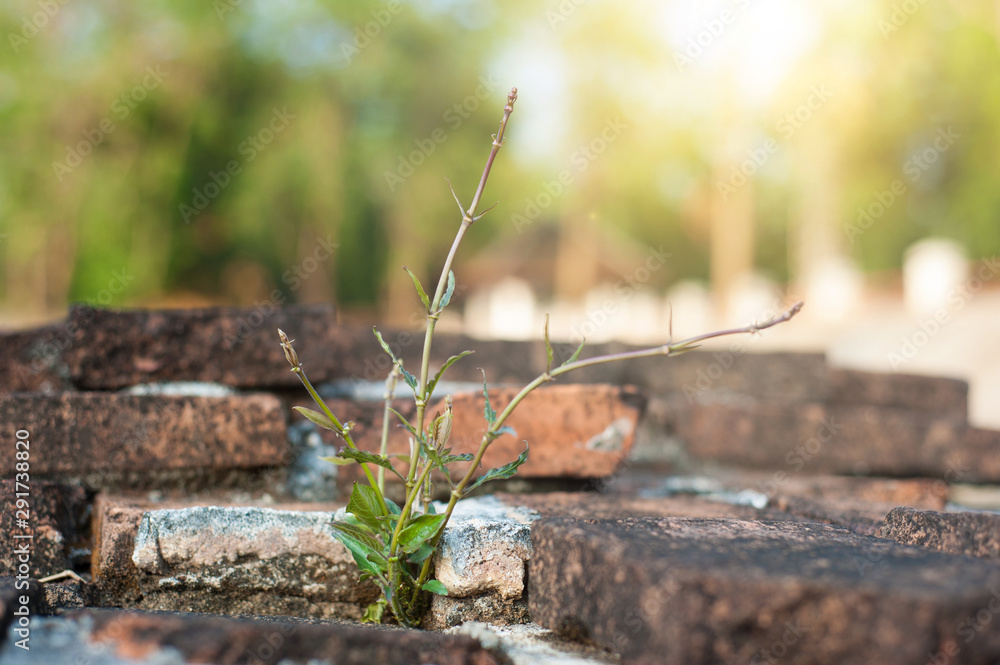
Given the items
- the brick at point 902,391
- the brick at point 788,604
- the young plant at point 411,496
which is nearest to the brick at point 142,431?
the young plant at point 411,496

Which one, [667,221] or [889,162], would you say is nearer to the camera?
[889,162]

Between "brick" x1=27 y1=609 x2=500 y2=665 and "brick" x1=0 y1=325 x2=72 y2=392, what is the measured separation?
1070 millimetres

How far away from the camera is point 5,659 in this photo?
0.91m

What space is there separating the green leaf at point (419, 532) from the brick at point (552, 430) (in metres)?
0.51

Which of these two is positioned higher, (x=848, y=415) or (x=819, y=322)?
(x=819, y=322)

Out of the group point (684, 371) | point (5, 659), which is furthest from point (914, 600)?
point (684, 371)

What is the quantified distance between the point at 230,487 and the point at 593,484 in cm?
96

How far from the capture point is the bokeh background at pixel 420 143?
52.0 feet

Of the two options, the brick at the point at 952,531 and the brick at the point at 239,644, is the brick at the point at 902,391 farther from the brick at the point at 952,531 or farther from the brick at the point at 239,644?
the brick at the point at 239,644

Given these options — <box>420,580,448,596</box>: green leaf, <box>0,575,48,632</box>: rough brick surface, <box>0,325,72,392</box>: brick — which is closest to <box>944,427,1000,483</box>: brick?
<box>420,580,448,596</box>: green leaf

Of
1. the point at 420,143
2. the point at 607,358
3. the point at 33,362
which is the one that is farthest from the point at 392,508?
the point at 420,143

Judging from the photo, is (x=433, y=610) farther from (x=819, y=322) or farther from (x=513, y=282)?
(x=513, y=282)

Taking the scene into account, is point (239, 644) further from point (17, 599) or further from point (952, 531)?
point (952, 531)

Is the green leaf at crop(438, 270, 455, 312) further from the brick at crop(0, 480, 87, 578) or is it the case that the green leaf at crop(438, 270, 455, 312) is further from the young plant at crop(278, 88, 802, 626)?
the brick at crop(0, 480, 87, 578)
